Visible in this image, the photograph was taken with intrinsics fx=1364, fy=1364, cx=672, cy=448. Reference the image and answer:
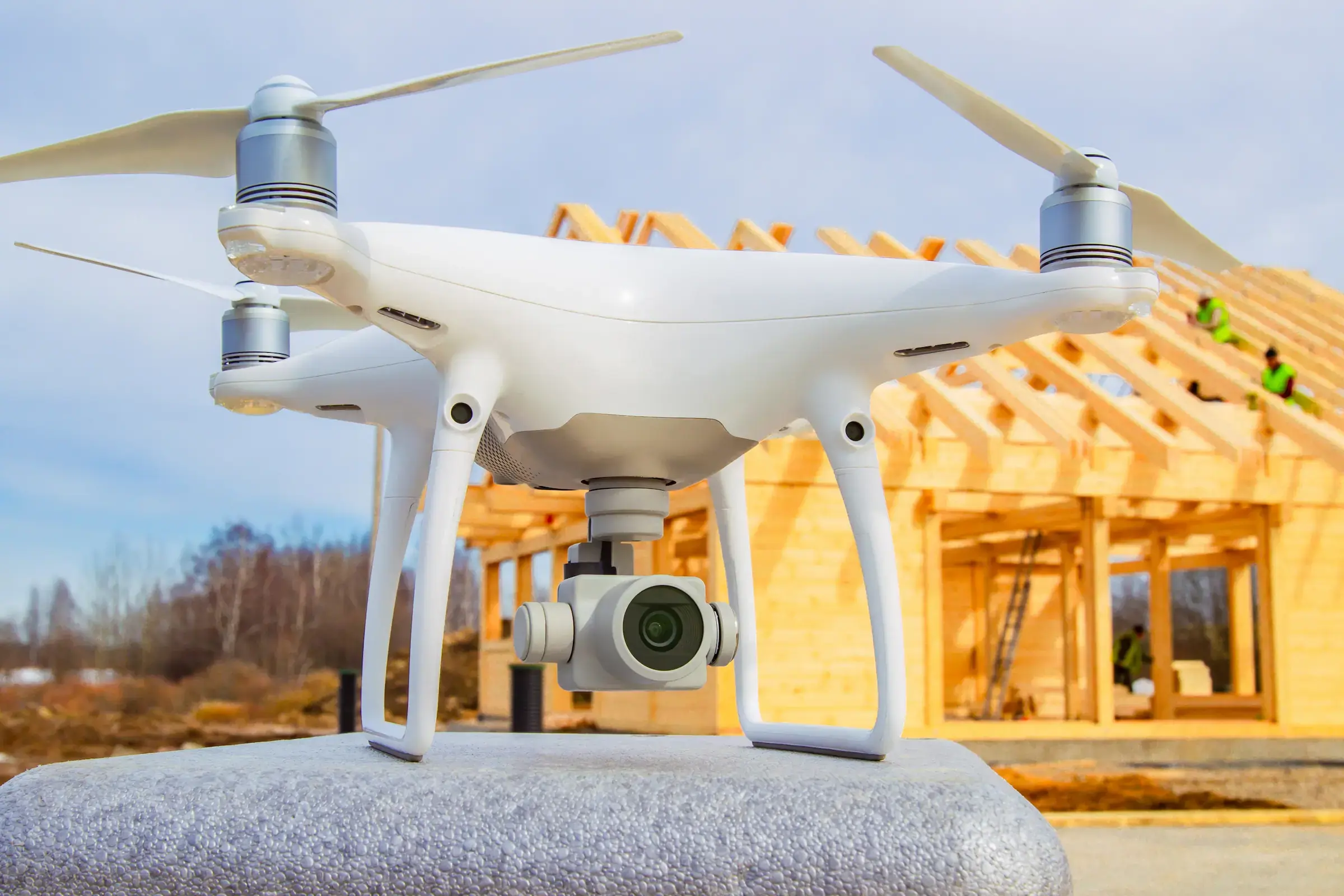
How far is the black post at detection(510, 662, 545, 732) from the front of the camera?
11164 millimetres

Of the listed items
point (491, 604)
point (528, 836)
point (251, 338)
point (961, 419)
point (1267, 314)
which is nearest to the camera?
point (528, 836)

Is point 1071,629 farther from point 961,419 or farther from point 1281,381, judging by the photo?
point 961,419

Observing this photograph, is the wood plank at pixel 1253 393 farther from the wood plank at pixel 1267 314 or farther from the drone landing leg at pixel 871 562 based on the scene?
the drone landing leg at pixel 871 562

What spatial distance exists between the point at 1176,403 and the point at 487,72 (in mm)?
11067

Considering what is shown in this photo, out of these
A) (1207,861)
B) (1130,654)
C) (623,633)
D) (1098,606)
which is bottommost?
(1207,861)

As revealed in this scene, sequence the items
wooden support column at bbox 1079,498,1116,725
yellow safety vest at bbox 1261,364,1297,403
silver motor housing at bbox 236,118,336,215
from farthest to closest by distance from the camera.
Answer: yellow safety vest at bbox 1261,364,1297,403 < wooden support column at bbox 1079,498,1116,725 < silver motor housing at bbox 236,118,336,215

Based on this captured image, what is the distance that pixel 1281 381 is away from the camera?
15078mm

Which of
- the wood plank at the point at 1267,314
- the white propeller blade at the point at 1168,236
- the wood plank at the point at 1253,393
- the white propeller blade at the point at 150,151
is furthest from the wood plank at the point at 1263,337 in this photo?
the white propeller blade at the point at 150,151

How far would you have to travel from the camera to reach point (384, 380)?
4.67m

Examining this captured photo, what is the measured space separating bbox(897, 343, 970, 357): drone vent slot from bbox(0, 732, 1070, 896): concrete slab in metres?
1.29

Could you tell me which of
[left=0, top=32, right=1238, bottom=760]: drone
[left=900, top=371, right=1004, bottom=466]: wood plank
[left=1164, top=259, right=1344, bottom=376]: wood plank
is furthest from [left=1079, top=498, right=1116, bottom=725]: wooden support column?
[left=0, top=32, right=1238, bottom=760]: drone

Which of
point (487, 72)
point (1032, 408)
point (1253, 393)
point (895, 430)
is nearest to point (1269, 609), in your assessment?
point (1253, 393)

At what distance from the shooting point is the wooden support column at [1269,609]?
13859 millimetres

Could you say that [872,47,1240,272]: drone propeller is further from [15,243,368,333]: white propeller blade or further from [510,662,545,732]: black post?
[510,662,545,732]: black post
